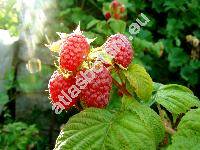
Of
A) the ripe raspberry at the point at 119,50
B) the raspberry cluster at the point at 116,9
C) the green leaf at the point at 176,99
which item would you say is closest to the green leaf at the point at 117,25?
the raspberry cluster at the point at 116,9

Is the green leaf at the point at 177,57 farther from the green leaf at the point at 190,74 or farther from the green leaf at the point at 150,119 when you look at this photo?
the green leaf at the point at 150,119

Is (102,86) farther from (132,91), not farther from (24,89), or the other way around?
(24,89)

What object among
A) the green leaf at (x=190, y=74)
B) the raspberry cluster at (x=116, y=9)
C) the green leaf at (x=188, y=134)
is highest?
the raspberry cluster at (x=116, y=9)

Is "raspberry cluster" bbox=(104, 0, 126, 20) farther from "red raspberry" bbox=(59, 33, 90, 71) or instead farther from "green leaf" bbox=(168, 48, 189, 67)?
"red raspberry" bbox=(59, 33, 90, 71)

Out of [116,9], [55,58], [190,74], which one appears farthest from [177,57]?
[55,58]

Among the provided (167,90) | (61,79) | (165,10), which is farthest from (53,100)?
(165,10)

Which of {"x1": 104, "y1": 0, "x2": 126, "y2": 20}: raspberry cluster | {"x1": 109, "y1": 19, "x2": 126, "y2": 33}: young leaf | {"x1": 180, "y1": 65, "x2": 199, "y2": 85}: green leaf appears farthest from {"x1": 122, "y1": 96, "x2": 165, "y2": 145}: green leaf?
{"x1": 180, "y1": 65, "x2": 199, "y2": 85}: green leaf
